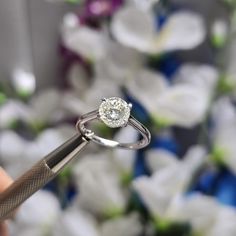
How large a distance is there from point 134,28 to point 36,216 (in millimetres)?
177

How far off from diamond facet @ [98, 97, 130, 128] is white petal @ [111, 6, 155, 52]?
209mm

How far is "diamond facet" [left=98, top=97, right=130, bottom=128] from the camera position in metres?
0.21

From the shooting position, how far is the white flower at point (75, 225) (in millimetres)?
392

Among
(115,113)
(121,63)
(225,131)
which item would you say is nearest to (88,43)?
(121,63)

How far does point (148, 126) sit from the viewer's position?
42 cm

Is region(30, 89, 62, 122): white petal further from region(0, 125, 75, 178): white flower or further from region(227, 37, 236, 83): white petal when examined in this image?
region(227, 37, 236, 83): white petal

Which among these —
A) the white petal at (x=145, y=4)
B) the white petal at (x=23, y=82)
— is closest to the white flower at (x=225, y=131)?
the white petal at (x=145, y=4)

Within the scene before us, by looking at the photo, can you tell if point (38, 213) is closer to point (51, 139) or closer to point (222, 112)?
point (51, 139)

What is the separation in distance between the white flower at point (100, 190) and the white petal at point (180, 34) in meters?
0.11

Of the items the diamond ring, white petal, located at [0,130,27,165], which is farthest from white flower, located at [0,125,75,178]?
the diamond ring

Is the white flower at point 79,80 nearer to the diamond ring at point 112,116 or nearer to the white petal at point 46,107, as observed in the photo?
the white petal at point 46,107

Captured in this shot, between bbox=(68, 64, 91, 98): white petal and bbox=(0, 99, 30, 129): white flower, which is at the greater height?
bbox=(68, 64, 91, 98): white petal

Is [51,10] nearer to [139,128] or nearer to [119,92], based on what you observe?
[119,92]

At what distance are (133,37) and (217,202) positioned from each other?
15cm
